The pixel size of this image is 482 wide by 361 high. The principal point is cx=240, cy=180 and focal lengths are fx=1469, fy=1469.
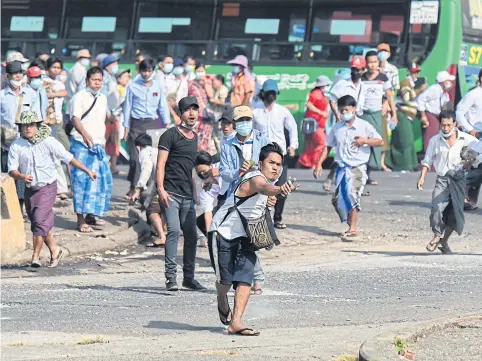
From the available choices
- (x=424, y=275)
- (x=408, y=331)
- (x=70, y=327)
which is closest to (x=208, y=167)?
(x=424, y=275)

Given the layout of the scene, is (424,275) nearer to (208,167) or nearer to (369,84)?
(208,167)

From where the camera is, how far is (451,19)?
975 inches

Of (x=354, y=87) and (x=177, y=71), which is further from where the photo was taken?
(x=177, y=71)

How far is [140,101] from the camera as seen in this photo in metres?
18.1

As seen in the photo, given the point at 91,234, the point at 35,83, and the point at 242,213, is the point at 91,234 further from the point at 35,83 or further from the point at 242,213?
the point at 242,213

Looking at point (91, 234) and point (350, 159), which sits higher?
point (350, 159)

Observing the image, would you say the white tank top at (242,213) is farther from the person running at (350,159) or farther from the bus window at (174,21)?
the bus window at (174,21)

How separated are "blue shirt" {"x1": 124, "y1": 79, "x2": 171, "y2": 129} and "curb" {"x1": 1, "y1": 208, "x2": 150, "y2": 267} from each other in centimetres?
128

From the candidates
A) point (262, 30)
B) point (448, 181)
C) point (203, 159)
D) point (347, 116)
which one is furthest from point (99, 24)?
point (203, 159)

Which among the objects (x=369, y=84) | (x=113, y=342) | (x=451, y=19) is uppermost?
(x=451, y=19)

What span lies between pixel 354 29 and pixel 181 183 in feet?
42.2

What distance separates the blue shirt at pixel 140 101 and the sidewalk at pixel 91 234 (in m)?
1.16

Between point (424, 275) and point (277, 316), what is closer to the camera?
point (277, 316)

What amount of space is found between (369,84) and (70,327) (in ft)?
32.9
